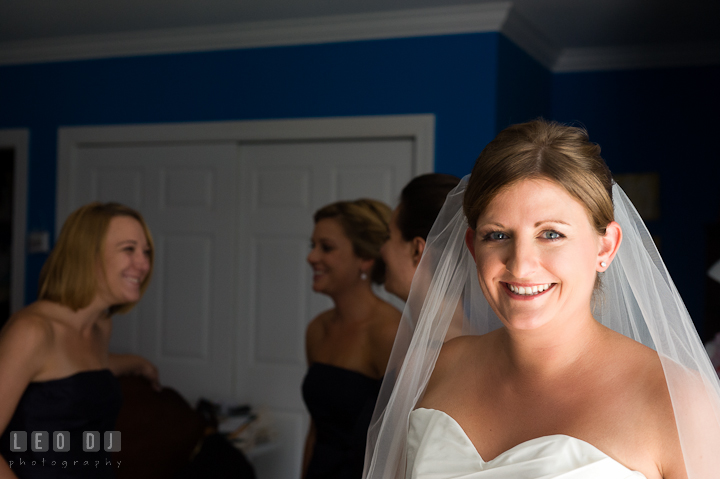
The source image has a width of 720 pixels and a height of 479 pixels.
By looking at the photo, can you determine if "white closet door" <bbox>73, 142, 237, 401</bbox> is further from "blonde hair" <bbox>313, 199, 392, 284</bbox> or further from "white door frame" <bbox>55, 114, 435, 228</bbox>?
"blonde hair" <bbox>313, 199, 392, 284</bbox>

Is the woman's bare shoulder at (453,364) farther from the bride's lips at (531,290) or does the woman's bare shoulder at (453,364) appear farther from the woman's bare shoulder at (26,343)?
the woman's bare shoulder at (26,343)

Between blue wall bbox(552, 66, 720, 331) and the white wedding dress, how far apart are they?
327cm

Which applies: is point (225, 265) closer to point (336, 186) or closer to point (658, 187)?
point (336, 186)

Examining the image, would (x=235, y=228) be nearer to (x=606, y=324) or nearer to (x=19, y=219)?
(x=19, y=219)

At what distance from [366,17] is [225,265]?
68.3 inches

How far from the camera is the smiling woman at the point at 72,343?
80.4 inches

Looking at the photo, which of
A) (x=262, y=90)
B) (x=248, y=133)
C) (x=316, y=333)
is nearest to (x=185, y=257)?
(x=248, y=133)

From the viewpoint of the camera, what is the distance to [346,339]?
7.76 ft

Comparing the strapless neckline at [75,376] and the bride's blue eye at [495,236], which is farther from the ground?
the bride's blue eye at [495,236]

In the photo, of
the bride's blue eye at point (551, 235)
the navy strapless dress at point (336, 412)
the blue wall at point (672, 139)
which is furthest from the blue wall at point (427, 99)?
the bride's blue eye at point (551, 235)

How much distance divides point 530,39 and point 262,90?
1.64 metres

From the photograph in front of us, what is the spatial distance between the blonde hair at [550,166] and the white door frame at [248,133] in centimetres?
234

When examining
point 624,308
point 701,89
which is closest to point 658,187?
point 701,89

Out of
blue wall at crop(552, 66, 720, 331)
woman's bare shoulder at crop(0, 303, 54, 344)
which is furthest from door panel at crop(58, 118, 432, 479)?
woman's bare shoulder at crop(0, 303, 54, 344)
